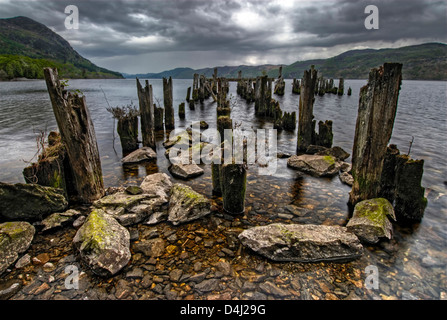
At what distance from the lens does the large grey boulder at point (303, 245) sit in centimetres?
509

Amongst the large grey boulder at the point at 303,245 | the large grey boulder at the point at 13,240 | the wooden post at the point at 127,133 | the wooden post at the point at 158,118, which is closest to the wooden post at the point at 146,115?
the wooden post at the point at 127,133

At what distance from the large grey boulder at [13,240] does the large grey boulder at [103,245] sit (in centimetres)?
107

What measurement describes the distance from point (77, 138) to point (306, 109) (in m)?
10.7

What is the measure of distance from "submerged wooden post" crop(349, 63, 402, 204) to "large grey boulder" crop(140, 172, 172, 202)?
6.14 meters

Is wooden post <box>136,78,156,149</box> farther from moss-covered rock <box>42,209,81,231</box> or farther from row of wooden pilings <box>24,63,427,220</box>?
moss-covered rock <box>42,209,81,231</box>

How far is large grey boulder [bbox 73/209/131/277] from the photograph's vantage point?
4512 mm

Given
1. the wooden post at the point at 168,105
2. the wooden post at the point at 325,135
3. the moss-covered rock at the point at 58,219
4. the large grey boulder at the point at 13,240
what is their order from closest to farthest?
the large grey boulder at the point at 13,240 < the moss-covered rock at the point at 58,219 < the wooden post at the point at 325,135 < the wooden post at the point at 168,105

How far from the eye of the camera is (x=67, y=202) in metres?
6.75

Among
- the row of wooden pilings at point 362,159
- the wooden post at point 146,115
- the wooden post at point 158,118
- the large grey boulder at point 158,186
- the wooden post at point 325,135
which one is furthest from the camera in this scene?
the wooden post at point 158,118

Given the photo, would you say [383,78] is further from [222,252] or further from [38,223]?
[38,223]

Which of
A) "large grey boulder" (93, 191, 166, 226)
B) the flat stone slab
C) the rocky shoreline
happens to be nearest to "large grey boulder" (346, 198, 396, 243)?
the rocky shoreline

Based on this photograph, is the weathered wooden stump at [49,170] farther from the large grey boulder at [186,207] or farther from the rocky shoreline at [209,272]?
the large grey boulder at [186,207]

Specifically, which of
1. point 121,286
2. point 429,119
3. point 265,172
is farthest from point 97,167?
point 429,119

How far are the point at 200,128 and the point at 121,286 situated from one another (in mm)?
16730
